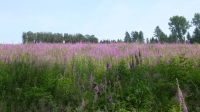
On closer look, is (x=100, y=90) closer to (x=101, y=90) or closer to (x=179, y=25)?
(x=101, y=90)

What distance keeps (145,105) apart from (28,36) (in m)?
18.8

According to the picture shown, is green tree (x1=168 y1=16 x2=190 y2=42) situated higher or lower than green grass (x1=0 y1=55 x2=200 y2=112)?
higher

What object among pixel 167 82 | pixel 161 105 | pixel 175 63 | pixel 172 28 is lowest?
pixel 161 105

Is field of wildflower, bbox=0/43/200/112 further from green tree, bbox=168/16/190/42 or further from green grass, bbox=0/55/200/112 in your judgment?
green tree, bbox=168/16/190/42

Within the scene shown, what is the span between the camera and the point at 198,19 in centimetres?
8269

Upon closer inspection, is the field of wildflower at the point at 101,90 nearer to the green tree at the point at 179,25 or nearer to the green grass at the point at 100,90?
the green grass at the point at 100,90

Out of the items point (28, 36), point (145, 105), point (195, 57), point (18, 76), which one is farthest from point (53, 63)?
point (28, 36)

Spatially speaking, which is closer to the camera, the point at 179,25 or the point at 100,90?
the point at 100,90

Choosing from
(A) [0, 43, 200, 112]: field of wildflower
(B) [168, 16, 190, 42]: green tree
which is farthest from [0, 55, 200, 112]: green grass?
(B) [168, 16, 190, 42]: green tree

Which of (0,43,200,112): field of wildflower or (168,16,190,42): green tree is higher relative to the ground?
(168,16,190,42): green tree

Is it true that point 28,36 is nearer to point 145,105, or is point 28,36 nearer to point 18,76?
point 18,76

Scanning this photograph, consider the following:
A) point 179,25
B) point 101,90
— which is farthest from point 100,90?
point 179,25

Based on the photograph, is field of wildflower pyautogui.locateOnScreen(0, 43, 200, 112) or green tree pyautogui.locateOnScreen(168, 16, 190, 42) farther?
green tree pyautogui.locateOnScreen(168, 16, 190, 42)

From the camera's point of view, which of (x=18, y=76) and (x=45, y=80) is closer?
(x=45, y=80)
